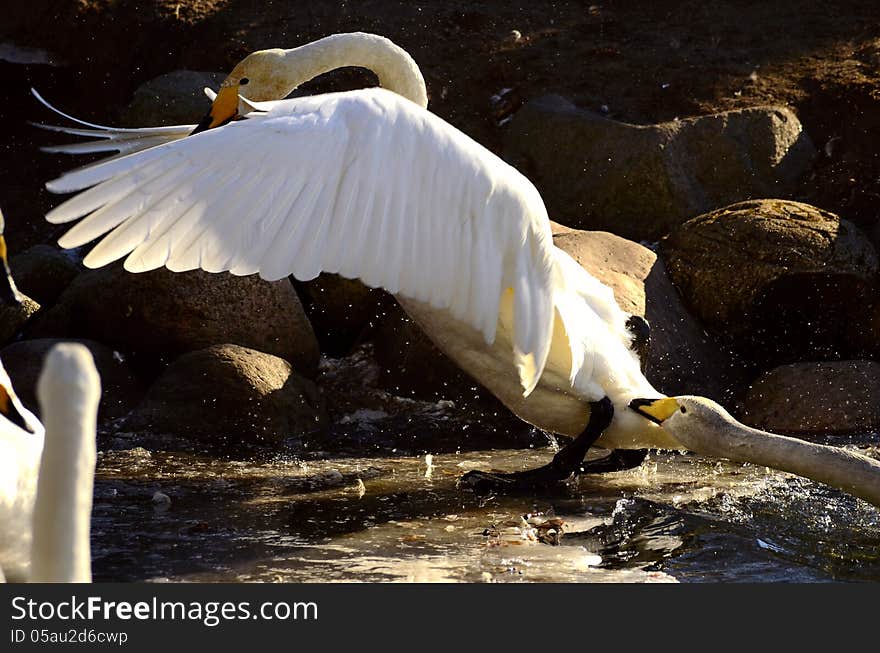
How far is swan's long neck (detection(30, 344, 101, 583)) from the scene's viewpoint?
2.64 m

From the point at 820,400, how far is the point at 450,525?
2708 mm

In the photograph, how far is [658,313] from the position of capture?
7258 mm

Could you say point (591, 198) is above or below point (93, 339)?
above

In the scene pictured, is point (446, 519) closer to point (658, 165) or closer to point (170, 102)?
point (658, 165)

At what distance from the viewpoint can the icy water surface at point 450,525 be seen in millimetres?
4371

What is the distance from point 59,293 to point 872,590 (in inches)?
208

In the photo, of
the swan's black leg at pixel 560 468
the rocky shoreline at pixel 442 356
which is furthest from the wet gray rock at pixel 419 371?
the swan's black leg at pixel 560 468

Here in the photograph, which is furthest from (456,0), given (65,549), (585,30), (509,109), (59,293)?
(65,549)

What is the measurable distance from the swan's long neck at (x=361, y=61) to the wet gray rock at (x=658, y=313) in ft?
4.28

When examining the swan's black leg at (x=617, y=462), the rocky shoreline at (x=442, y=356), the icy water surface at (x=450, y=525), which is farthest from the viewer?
the rocky shoreline at (x=442, y=356)

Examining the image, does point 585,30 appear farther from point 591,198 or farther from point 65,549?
point 65,549

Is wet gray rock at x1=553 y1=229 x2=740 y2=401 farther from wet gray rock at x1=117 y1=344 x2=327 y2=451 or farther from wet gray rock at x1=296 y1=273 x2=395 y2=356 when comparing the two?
wet gray rock at x1=117 y1=344 x2=327 y2=451

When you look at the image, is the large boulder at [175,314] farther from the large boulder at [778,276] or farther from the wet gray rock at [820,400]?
the wet gray rock at [820,400]

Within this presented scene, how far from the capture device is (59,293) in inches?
312
